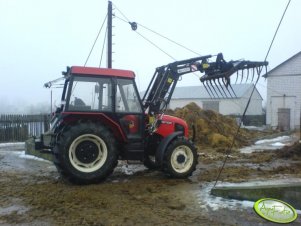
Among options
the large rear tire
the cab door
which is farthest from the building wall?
the large rear tire

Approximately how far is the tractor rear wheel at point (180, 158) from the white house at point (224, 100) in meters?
35.8

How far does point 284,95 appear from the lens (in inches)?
1215

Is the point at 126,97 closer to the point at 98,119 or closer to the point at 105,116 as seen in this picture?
the point at 105,116

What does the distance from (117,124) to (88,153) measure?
944 millimetres

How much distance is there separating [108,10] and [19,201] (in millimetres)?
13367

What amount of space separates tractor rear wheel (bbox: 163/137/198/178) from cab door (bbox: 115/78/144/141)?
30.8 inches

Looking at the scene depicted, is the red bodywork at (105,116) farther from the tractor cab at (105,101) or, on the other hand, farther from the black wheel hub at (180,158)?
the black wheel hub at (180,158)

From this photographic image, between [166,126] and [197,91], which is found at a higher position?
[197,91]

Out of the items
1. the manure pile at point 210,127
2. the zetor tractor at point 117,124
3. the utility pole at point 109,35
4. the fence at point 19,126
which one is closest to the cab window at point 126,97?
the zetor tractor at point 117,124

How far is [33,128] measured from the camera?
73.3ft

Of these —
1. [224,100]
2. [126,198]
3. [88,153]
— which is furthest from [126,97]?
[224,100]

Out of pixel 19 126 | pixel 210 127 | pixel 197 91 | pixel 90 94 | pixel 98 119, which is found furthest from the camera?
pixel 197 91

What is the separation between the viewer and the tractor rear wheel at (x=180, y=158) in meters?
9.21

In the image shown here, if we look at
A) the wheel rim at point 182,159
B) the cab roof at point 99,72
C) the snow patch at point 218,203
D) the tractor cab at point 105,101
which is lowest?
the snow patch at point 218,203
